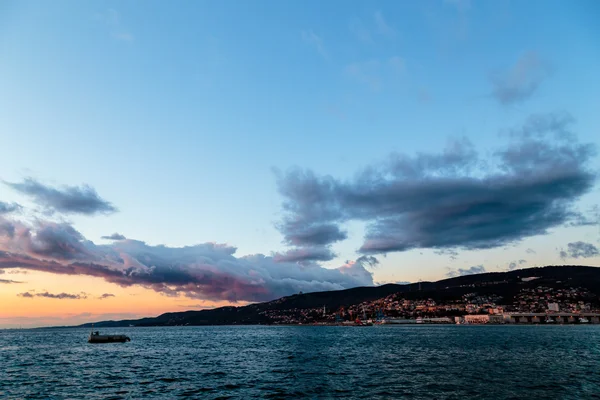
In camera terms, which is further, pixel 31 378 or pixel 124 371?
pixel 124 371

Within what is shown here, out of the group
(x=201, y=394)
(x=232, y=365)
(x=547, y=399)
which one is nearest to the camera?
(x=547, y=399)

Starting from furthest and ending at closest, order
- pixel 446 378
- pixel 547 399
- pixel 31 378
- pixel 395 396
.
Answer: pixel 31 378 < pixel 446 378 < pixel 395 396 < pixel 547 399

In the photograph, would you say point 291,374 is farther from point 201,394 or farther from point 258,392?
point 201,394

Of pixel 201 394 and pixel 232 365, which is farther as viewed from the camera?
pixel 232 365

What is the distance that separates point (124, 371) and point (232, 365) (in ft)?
69.4

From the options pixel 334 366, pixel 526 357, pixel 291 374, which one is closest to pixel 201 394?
pixel 291 374

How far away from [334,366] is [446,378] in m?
24.6

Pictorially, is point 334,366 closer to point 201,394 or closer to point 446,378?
point 446,378

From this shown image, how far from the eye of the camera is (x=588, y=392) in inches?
1800

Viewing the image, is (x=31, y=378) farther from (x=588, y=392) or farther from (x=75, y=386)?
(x=588, y=392)

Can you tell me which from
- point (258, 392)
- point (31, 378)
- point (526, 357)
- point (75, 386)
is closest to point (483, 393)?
point (258, 392)

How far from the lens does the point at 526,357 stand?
8381 centimetres

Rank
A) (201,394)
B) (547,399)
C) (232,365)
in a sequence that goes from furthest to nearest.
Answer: (232,365) < (201,394) < (547,399)

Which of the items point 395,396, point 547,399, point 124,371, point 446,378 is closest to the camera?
point 547,399
